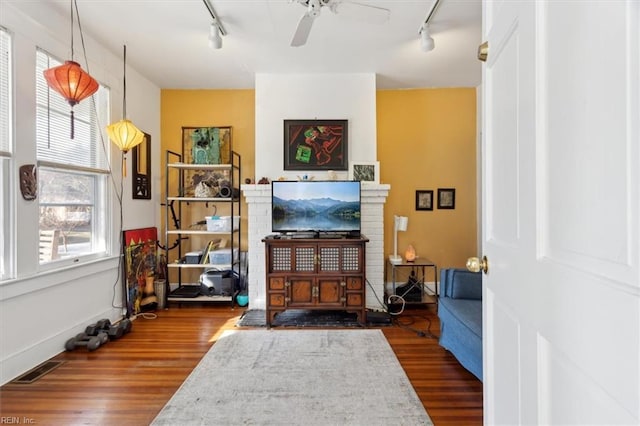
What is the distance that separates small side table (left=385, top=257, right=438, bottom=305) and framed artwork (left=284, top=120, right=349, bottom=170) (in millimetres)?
1409

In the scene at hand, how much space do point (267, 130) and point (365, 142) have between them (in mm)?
1179

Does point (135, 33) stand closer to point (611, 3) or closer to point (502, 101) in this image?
point (502, 101)

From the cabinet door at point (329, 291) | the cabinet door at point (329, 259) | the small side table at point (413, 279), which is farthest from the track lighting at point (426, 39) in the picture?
the cabinet door at point (329, 291)

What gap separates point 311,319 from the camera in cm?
331

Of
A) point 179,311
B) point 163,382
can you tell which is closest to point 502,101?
point 163,382

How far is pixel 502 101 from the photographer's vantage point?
919mm

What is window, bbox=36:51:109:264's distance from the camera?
2.55 m

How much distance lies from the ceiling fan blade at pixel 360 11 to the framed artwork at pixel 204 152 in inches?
94.8

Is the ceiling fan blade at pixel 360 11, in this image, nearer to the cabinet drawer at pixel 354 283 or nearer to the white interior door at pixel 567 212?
the white interior door at pixel 567 212

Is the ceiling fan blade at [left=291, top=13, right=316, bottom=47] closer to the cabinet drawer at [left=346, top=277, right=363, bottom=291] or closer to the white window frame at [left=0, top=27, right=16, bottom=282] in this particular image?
the white window frame at [left=0, top=27, right=16, bottom=282]

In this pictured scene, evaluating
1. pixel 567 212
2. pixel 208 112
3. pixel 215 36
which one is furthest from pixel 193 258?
pixel 567 212

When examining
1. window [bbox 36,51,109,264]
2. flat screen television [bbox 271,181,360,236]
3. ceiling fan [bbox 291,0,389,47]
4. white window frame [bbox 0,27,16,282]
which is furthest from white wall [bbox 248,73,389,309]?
white window frame [bbox 0,27,16,282]

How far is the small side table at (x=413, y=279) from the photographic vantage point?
3654 millimetres

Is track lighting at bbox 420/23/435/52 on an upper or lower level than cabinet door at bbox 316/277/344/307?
upper
